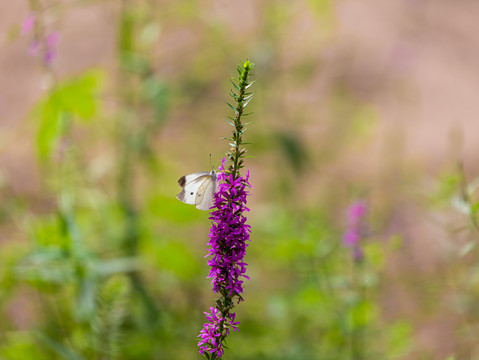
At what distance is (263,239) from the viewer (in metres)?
2.52

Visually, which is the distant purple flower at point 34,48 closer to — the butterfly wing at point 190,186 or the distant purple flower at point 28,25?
the distant purple flower at point 28,25

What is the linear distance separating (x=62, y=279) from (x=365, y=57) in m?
3.41

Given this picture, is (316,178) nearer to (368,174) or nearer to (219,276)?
(368,174)

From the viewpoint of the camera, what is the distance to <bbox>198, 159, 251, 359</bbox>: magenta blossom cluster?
84cm

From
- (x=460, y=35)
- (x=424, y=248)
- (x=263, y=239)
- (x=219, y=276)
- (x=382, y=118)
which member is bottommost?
(x=219, y=276)

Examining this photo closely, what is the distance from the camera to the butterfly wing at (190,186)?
0.93 meters

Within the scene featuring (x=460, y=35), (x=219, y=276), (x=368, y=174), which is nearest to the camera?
(x=219, y=276)

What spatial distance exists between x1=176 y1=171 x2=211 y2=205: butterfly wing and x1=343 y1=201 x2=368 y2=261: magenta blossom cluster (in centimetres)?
78

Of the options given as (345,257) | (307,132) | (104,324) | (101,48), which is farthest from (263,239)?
(101,48)

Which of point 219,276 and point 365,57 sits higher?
point 365,57

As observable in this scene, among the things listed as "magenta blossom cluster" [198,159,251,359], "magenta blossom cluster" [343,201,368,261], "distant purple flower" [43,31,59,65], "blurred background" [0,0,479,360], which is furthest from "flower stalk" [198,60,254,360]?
"distant purple flower" [43,31,59,65]

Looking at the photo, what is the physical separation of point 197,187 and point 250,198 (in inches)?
111

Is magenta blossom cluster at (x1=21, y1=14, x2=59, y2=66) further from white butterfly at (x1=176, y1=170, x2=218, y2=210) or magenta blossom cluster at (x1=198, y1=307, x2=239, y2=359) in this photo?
magenta blossom cluster at (x1=198, y1=307, x2=239, y2=359)

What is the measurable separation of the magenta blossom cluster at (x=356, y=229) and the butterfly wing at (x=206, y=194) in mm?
775
